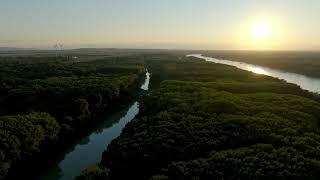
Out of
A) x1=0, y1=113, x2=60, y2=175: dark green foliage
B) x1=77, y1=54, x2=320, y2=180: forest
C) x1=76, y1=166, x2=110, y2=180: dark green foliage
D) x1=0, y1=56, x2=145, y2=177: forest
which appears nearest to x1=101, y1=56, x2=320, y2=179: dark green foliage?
x1=77, y1=54, x2=320, y2=180: forest

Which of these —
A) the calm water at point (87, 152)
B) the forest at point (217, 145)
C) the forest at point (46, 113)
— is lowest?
the calm water at point (87, 152)

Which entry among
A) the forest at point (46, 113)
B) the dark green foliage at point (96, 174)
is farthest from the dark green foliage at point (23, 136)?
the dark green foliage at point (96, 174)

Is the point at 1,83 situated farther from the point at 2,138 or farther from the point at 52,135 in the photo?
the point at 2,138

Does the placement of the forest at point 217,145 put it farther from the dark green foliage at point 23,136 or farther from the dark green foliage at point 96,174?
the dark green foliage at point 23,136

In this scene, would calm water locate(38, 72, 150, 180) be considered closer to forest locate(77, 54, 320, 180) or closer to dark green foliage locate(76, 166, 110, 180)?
forest locate(77, 54, 320, 180)

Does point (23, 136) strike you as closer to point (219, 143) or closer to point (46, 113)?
point (46, 113)

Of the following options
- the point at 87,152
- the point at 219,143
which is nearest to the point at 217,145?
the point at 219,143

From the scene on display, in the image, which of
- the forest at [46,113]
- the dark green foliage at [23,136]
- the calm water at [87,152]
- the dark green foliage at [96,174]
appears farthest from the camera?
the calm water at [87,152]

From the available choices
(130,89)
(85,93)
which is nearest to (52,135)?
(85,93)

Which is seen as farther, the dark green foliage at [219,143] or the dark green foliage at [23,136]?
the dark green foliage at [23,136]
